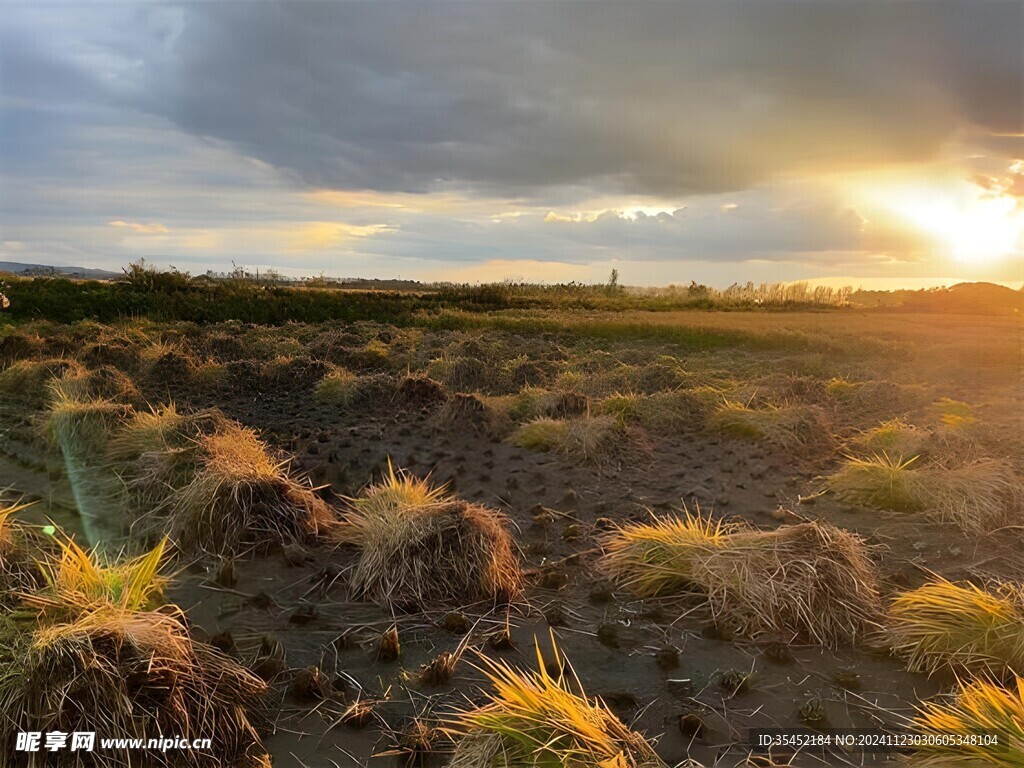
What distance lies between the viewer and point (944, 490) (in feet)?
17.6

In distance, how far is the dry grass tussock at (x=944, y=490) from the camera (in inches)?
201

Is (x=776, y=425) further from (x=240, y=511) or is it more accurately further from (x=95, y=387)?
(x=95, y=387)

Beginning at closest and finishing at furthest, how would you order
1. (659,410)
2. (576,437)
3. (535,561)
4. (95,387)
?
(535,561) → (576,437) → (659,410) → (95,387)

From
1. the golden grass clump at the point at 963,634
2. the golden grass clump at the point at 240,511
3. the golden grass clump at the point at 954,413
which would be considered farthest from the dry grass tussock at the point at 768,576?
the golden grass clump at the point at 954,413

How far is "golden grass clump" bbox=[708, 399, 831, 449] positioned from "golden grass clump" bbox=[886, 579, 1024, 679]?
374cm

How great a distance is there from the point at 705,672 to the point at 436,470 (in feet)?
12.9

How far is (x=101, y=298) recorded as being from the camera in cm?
2694

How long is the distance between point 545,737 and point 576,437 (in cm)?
473

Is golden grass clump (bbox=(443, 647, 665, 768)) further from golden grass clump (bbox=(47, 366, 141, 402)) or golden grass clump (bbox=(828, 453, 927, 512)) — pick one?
golden grass clump (bbox=(47, 366, 141, 402))

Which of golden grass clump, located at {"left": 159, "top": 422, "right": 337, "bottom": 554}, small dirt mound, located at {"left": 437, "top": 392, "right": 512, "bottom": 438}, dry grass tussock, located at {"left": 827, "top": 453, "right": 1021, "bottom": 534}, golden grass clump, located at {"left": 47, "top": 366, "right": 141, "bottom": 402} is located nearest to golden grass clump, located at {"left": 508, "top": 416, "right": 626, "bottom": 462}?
small dirt mound, located at {"left": 437, "top": 392, "right": 512, "bottom": 438}

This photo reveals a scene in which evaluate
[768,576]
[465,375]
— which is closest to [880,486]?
[768,576]

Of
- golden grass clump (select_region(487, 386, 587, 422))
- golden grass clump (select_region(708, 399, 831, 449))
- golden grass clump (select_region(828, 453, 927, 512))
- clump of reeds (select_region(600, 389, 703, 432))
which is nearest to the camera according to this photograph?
golden grass clump (select_region(828, 453, 927, 512))

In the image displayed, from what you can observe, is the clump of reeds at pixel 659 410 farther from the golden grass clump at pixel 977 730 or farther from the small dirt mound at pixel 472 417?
the golden grass clump at pixel 977 730

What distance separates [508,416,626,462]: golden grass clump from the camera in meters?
6.93
